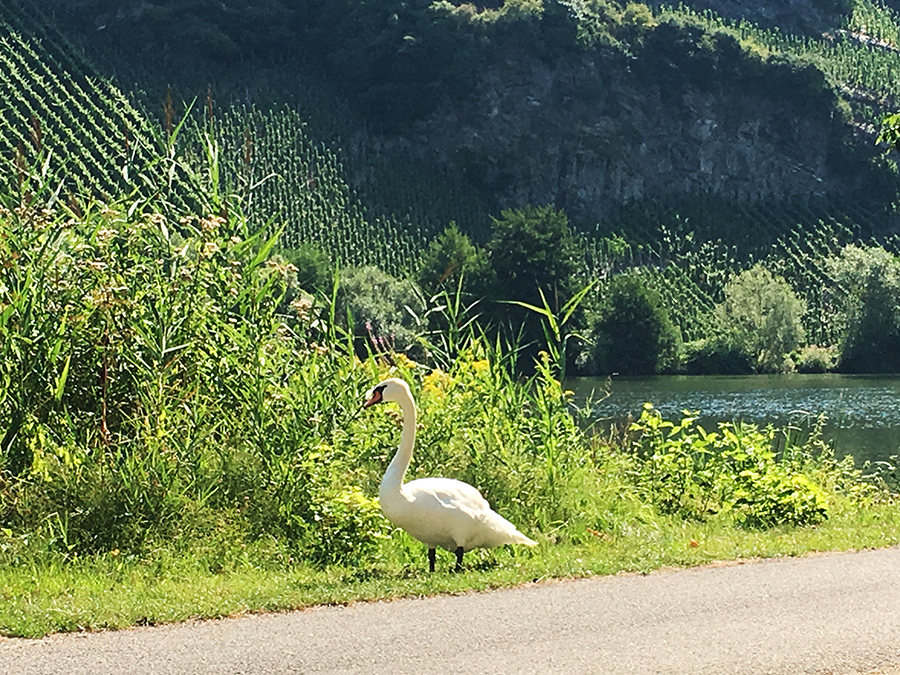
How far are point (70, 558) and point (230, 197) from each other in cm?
458

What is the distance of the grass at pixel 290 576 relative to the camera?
25.0ft

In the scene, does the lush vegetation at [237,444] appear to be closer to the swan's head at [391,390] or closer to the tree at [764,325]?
the swan's head at [391,390]

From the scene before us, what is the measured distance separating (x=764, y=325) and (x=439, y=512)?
8050 centimetres

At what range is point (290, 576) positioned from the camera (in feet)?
29.7

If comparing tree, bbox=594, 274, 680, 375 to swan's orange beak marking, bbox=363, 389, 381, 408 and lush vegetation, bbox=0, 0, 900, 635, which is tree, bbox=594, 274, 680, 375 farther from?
swan's orange beak marking, bbox=363, 389, 381, 408

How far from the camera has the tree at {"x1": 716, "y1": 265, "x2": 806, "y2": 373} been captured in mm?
84938

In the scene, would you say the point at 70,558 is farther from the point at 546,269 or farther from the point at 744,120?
the point at 744,120

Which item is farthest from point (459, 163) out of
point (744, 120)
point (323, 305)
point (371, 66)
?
point (323, 305)

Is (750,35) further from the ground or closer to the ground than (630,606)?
further from the ground

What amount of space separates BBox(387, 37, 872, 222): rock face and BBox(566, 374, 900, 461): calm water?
5773cm

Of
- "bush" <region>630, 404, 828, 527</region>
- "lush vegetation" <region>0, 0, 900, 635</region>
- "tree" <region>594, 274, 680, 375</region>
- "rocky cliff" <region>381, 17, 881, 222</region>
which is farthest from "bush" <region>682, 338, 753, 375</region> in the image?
"bush" <region>630, 404, 828, 527</region>

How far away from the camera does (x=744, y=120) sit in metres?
141

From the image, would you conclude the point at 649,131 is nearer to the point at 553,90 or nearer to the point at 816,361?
the point at 553,90

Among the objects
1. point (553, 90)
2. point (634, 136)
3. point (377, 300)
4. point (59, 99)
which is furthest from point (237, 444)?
point (553, 90)
